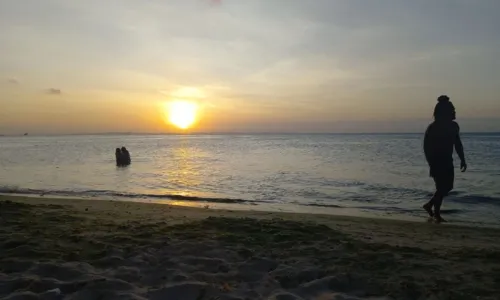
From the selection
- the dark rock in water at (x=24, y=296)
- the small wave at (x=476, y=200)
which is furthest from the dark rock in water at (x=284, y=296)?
the small wave at (x=476, y=200)

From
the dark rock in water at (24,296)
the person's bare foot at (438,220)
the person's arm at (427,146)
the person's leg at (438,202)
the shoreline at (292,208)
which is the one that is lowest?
the shoreline at (292,208)

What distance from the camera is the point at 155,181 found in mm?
20844

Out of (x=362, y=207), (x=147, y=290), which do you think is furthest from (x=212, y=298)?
(x=362, y=207)

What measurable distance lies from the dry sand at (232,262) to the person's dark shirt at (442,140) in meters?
2.11

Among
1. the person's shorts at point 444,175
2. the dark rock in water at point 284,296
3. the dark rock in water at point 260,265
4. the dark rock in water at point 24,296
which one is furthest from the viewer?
the person's shorts at point 444,175

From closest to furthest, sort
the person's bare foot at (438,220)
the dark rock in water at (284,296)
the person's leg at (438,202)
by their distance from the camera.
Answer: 1. the dark rock in water at (284,296)
2. the person's leg at (438,202)
3. the person's bare foot at (438,220)

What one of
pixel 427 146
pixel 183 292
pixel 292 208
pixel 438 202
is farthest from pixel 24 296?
pixel 292 208

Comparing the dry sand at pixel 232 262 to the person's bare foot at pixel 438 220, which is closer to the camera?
the dry sand at pixel 232 262

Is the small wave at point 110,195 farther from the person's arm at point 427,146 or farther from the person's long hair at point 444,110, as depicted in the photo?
the person's long hair at point 444,110

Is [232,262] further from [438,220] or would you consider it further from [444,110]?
[438,220]

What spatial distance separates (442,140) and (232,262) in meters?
6.88

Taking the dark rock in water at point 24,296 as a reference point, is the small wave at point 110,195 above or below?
below

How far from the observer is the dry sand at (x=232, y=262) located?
4.30 meters

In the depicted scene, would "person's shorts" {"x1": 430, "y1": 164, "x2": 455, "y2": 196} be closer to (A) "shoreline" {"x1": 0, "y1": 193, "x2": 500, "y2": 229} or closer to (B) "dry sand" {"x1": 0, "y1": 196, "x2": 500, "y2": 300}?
(A) "shoreline" {"x1": 0, "y1": 193, "x2": 500, "y2": 229}
